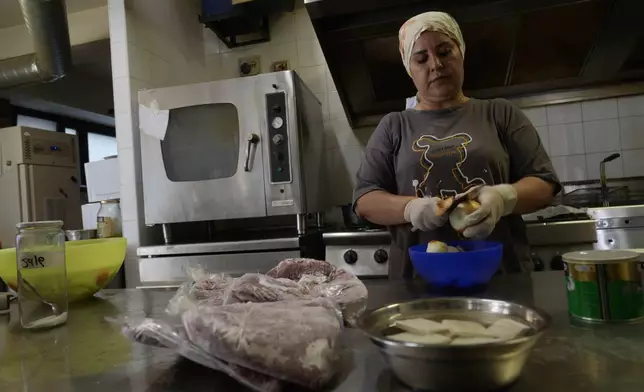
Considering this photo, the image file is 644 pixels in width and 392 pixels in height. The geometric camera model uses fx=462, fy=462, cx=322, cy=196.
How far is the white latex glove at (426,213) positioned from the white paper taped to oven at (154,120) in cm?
132

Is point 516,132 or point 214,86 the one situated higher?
point 214,86

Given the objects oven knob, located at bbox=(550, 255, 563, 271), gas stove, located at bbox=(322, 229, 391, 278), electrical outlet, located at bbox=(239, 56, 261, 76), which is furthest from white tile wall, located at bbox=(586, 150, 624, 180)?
electrical outlet, located at bbox=(239, 56, 261, 76)

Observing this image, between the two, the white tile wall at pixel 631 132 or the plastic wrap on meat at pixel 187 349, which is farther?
the white tile wall at pixel 631 132

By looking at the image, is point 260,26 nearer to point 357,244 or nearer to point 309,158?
point 309,158

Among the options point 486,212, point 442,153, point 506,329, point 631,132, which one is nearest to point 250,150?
point 442,153

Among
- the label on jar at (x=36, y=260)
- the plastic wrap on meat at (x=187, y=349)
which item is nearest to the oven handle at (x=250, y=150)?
→ the label on jar at (x=36, y=260)

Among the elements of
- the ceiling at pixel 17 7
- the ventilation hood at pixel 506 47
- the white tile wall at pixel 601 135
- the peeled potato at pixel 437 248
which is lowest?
the peeled potato at pixel 437 248

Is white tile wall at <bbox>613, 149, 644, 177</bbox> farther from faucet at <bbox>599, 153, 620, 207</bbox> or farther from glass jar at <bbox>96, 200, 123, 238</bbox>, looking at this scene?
glass jar at <bbox>96, 200, 123, 238</bbox>

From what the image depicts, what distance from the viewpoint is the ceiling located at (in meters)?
2.68

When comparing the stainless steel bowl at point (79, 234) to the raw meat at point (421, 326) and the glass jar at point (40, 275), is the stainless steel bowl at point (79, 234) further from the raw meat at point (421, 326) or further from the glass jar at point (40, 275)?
the raw meat at point (421, 326)

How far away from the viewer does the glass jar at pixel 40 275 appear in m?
0.82

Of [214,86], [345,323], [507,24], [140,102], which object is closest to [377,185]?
[345,323]

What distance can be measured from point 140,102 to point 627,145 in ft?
7.35

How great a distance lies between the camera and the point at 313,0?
174 centimetres
